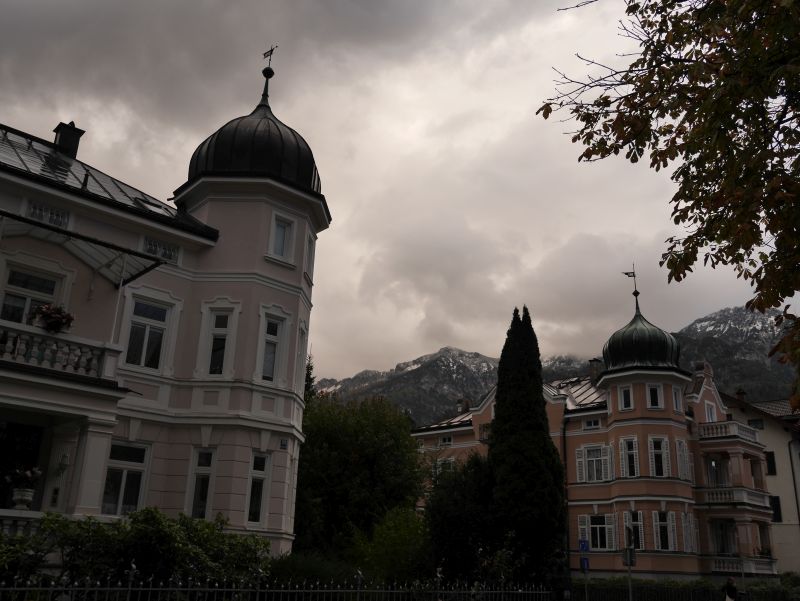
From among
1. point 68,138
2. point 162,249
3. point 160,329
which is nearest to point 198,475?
point 160,329

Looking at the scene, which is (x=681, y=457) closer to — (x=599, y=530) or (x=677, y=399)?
(x=677, y=399)

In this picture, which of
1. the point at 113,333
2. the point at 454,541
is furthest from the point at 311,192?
the point at 454,541

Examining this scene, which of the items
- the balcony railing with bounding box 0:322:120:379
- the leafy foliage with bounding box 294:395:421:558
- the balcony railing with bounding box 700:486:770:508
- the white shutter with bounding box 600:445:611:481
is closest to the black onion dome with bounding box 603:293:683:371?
the white shutter with bounding box 600:445:611:481

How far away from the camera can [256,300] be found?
20.7 meters

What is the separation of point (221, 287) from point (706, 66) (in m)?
15.0

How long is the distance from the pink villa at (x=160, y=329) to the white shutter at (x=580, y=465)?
25555mm

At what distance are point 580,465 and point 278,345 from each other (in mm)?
27242

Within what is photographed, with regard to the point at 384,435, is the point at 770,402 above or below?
above

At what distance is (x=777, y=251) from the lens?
9.11m

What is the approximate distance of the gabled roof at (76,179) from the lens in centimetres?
1794

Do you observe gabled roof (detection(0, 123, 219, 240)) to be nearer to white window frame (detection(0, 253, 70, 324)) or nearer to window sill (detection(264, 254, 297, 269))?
window sill (detection(264, 254, 297, 269))

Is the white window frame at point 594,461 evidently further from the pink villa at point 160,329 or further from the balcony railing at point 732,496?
the pink villa at point 160,329

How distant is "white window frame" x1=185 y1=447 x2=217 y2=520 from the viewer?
→ 18672mm

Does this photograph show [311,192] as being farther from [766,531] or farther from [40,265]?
[766,531]
